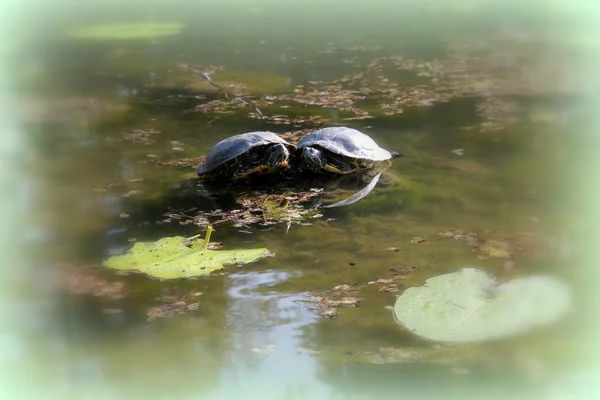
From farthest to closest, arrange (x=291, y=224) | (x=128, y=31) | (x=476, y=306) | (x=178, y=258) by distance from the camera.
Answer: (x=128, y=31) < (x=291, y=224) < (x=178, y=258) < (x=476, y=306)

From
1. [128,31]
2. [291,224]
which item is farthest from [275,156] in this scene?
[128,31]

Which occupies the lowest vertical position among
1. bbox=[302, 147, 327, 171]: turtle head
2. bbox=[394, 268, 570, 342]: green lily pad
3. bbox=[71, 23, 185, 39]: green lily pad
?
bbox=[394, 268, 570, 342]: green lily pad

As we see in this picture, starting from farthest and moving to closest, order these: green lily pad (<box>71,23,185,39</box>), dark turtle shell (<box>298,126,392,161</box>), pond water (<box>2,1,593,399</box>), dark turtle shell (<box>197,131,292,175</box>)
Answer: green lily pad (<box>71,23,185,39</box>) → dark turtle shell (<box>298,126,392,161</box>) → dark turtle shell (<box>197,131,292,175</box>) → pond water (<box>2,1,593,399</box>)

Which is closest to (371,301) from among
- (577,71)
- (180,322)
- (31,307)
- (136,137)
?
(180,322)

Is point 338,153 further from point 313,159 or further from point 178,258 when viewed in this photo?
point 178,258

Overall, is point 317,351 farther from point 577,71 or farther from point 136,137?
point 577,71

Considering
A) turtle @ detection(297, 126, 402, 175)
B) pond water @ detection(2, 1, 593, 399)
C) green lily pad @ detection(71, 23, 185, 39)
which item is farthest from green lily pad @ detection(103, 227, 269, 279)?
green lily pad @ detection(71, 23, 185, 39)

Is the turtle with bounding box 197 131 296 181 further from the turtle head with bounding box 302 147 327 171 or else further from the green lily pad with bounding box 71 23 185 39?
the green lily pad with bounding box 71 23 185 39
